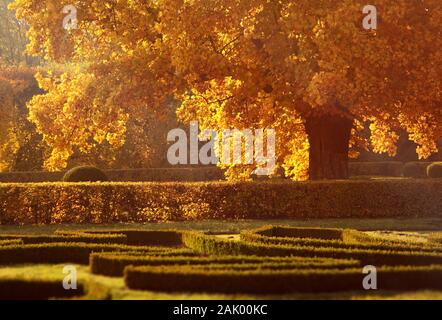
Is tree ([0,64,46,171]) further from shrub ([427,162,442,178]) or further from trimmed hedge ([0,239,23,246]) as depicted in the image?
trimmed hedge ([0,239,23,246])

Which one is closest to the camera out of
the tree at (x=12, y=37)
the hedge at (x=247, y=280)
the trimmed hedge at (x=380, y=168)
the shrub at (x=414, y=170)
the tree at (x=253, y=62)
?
the hedge at (x=247, y=280)

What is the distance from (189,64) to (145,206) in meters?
4.15

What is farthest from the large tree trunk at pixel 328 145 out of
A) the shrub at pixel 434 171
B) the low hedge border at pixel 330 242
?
the shrub at pixel 434 171

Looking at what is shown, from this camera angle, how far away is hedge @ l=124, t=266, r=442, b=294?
884 cm

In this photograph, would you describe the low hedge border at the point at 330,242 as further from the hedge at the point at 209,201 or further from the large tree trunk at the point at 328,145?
the large tree trunk at the point at 328,145

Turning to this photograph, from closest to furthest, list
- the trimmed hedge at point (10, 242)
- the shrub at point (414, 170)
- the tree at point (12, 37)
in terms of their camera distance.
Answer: the trimmed hedge at point (10, 242) → the shrub at point (414, 170) → the tree at point (12, 37)

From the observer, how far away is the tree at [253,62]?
2012 centimetres

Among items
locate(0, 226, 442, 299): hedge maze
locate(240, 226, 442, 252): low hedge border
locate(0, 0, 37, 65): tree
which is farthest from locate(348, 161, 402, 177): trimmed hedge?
locate(0, 226, 442, 299): hedge maze

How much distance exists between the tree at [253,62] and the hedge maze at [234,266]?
7948mm

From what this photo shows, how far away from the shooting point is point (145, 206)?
2233 centimetres

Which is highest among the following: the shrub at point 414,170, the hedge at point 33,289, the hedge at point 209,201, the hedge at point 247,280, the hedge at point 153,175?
the shrub at point 414,170

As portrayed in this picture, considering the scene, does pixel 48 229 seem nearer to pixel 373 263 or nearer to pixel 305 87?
pixel 305 87

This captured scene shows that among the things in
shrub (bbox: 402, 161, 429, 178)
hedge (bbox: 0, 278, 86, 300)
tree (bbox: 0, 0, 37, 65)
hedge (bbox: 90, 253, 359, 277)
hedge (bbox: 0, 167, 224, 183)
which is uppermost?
tree (bbox: 0, 0, 37, 65)

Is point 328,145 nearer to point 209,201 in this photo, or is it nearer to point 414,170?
point 209,201
